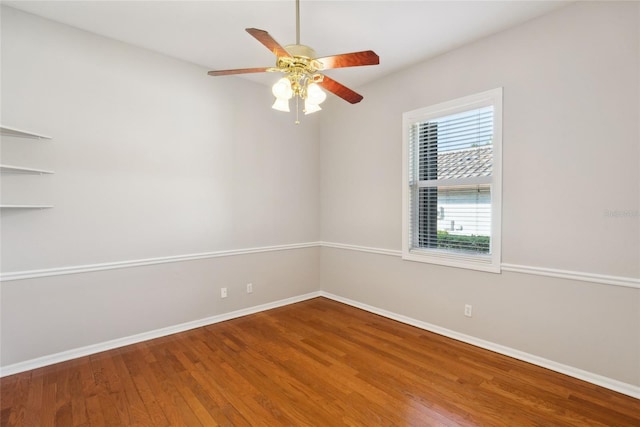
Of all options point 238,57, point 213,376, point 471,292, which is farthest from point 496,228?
point 238,57

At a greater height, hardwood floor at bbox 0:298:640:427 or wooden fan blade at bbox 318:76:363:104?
wooden fan blade at bbox 318:76:363:104

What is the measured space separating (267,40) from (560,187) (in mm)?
2486

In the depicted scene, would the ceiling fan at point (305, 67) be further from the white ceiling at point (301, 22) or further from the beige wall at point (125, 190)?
the beige wall at point (125, 190)

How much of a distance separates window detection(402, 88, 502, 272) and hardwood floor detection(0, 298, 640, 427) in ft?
3.21

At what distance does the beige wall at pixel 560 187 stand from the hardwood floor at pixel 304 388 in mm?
344

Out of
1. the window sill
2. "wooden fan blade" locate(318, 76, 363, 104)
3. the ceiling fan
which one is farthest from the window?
the ceiling fan

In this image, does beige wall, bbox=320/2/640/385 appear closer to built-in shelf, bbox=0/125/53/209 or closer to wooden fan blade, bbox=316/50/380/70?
wooden fan blade, bbox=316/50/380/70

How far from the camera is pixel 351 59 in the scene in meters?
1.75

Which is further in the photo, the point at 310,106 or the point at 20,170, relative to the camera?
the point at 20,170

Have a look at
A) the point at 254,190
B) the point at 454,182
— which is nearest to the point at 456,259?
the point at 454,182

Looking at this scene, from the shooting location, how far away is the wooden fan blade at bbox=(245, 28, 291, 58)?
1550 mm

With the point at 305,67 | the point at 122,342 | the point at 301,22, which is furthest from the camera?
the point at 122,342

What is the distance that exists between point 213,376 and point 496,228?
9.12 ft

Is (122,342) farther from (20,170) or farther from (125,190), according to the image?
(20,170)
